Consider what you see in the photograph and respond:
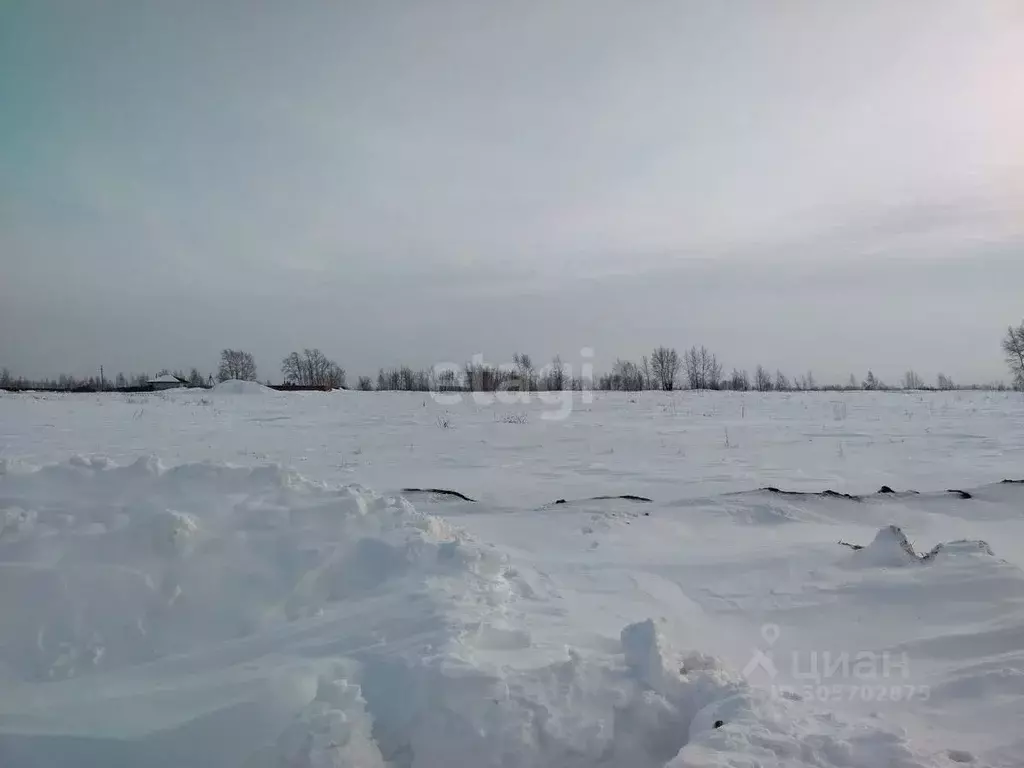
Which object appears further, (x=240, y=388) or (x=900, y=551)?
(x=240, y=388)

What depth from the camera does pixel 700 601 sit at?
4684 mm

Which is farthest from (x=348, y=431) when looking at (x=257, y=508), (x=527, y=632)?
(x=527, y=632)

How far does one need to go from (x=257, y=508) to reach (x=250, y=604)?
1.19 m

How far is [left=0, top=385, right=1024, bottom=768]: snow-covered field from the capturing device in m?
2.73

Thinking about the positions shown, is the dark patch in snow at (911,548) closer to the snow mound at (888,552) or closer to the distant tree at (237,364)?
the snow mound at (888,552)
